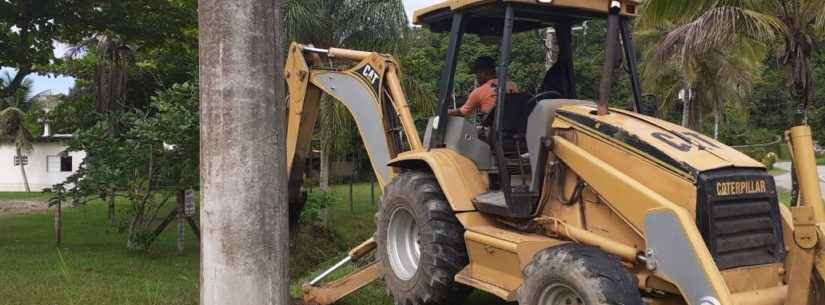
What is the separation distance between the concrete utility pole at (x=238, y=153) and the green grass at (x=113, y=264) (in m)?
6.09

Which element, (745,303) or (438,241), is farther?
(438,241)

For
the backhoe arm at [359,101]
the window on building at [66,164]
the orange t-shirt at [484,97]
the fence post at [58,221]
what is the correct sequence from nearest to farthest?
the orange t-shirt at [484,97]
the backhoe arm at [359,101]
the fence post at [58,221]
the window on building at [66,164]

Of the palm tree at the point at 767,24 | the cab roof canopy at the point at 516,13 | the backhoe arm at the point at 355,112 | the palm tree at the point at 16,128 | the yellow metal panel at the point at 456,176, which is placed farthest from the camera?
the palm tree at the point at 16,128

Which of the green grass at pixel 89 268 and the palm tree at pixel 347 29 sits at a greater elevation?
the palm tree at pixel 347 29

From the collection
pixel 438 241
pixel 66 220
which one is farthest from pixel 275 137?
pixel 66 220

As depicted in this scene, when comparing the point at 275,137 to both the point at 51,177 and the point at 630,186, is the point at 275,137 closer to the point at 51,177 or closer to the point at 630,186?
the point at 630,186

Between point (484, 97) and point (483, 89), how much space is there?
0.07m

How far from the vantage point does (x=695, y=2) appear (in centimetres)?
1253

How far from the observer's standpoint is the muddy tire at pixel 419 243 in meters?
6.62

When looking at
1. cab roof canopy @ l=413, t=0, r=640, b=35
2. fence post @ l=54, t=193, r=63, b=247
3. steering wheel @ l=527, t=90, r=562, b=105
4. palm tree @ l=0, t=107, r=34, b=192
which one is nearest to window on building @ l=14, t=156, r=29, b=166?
palm tree @ l=0, t=107, r=34, b=192

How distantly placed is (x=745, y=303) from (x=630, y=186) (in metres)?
1.01

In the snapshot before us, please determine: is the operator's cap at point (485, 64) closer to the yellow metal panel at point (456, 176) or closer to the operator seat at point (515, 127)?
the operator seat at point (515, 127)

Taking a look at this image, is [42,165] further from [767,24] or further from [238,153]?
[238,153]

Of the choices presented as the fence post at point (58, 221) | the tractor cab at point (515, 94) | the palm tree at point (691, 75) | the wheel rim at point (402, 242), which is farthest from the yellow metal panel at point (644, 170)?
the palm tree at point (691, 75)
